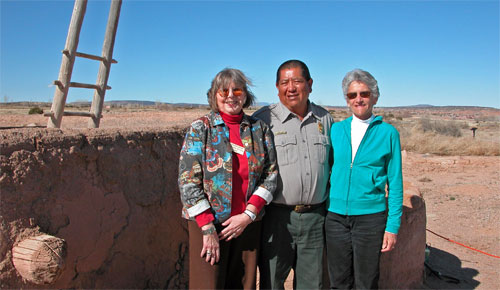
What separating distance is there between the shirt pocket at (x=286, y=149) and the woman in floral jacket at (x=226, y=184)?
0.35ft

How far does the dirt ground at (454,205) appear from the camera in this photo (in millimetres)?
4105

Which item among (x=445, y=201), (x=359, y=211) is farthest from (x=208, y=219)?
(x=445, y=201)

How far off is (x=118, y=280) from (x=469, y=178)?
28.8ft

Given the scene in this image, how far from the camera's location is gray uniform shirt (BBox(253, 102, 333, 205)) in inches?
91.1

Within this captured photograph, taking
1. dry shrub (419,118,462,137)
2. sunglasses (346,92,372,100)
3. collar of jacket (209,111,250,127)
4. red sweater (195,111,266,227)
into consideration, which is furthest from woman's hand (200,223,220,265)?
dry shrub (419,118,462,137)

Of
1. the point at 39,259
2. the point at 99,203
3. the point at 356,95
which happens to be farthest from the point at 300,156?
the point at 39,259

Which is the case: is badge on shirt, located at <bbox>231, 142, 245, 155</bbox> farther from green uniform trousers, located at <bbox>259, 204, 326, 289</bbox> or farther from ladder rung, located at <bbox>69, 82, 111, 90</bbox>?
ladder rung, located at <bbox>69, 82, 111, 90</bbox>

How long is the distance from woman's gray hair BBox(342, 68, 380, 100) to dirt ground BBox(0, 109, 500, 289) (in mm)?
1273

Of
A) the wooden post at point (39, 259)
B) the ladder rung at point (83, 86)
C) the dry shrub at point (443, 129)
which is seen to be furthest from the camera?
the dry shrub at point (443, 129)

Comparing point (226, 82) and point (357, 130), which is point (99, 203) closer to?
point (226, 82)

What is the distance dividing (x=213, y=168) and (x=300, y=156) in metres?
0.57

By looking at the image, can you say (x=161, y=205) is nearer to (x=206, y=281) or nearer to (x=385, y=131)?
(x=206, y=281)

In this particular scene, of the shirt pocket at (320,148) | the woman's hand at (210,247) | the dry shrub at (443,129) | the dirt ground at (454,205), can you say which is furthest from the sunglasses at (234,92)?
the dry shrub at (443,129)

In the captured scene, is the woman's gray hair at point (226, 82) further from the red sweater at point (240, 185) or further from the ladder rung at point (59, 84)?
the ladder rung at point (59, 84)
